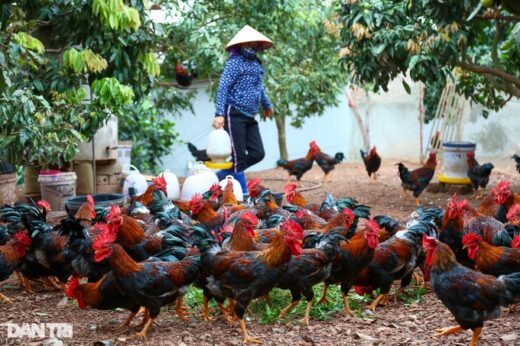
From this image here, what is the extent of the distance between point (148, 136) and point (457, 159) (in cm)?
755

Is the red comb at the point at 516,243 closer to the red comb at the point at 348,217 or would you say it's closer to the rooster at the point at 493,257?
the rooster at the point at 493,257

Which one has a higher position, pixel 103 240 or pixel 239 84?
pixel 239 84

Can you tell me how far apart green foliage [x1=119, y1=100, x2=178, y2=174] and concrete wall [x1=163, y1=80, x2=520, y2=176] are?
3.98ft

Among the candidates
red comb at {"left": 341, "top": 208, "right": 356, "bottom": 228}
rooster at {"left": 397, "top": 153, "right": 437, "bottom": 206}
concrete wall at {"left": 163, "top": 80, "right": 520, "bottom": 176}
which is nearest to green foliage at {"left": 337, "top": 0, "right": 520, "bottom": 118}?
rooster at {"left": 397, "top": 153, "right": 437, "bottom": 206}

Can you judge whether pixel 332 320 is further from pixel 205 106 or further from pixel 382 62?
pixel 205 106

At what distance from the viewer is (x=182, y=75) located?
13391 millimetres

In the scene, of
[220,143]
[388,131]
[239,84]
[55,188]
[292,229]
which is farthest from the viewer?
[388,131]

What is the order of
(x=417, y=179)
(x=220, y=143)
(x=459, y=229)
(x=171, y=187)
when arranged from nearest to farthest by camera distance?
(x=459, y=229), (x=220, y=143), (x=171, y=187), (x=417, y=179)

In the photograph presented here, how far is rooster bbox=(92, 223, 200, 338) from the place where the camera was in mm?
4754

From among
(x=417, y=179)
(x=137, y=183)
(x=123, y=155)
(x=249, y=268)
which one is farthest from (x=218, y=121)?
(x=249, y=268)

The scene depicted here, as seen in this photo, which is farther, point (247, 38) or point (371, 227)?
point (247, 38)

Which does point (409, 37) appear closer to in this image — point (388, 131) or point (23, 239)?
point (23, 239)

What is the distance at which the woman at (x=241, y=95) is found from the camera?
370 inches

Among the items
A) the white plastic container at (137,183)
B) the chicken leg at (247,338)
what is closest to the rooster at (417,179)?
the white plastic container at (137,183)
